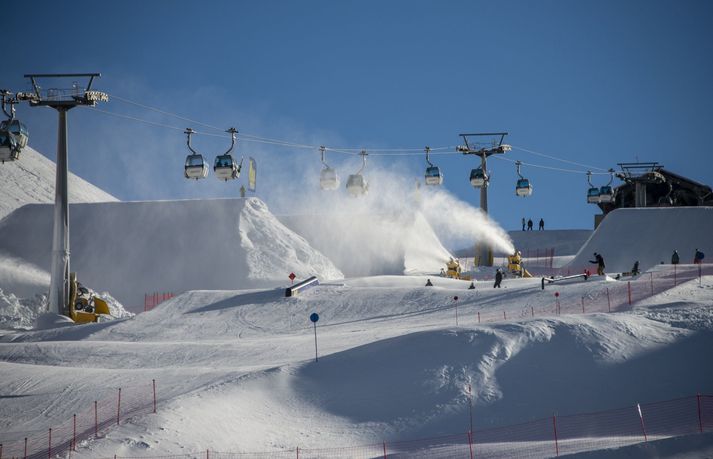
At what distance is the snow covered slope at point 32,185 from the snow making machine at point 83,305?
1789 inches

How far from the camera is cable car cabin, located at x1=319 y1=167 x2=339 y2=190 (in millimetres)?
39969

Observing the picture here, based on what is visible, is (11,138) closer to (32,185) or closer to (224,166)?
(224,166)

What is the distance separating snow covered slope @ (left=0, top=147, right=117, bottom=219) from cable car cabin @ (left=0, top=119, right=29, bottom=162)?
174 feet

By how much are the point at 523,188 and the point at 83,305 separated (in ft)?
89.0

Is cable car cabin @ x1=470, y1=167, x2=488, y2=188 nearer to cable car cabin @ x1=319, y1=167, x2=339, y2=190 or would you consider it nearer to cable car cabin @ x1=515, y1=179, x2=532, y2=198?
cable car cabin @ x1=515, y1=179, x2=532, y2=198

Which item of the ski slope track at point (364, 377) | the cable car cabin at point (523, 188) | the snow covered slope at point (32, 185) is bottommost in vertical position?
the ski slope track at point (364, 377)

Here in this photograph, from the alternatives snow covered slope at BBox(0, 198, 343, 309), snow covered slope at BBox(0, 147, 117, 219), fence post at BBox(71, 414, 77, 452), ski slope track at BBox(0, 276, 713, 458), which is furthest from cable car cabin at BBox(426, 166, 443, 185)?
snow covered slope at BBox(0, 147, 117, 219)

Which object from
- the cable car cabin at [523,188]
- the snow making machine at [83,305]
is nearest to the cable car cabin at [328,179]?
the snow making machine at [83,305]

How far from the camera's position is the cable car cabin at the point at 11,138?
33.1 metres

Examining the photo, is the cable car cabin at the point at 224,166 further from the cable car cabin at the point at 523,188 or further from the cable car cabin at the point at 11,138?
the cable car cabin at the point at 523,188

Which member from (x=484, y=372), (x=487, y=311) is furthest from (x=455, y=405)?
(x=487, y=311)

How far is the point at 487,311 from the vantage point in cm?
3441

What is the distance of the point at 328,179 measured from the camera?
40.0 metres

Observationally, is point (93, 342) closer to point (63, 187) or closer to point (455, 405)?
point (63, 187)
